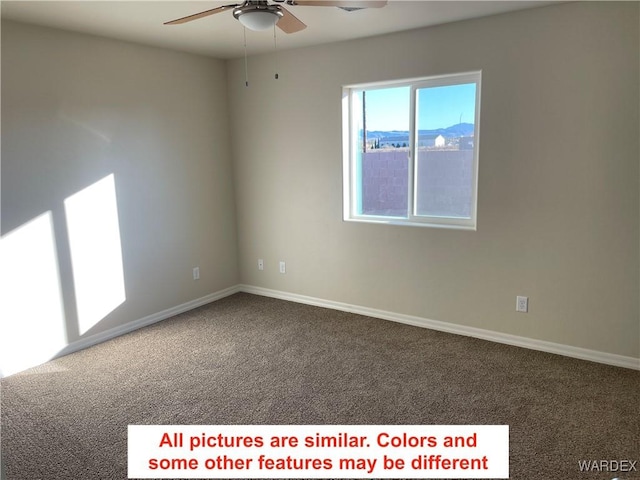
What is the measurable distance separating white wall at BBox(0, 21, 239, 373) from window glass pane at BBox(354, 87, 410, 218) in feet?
4.72

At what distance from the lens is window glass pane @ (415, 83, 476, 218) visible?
11.4ft

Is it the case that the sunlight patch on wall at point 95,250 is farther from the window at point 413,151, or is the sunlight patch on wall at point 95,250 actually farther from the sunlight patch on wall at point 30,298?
the window at point 413,151

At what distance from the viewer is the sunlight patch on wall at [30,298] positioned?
10.2 ft

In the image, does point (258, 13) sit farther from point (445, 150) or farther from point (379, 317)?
point (379, 317)

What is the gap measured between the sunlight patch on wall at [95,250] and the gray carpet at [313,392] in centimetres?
32

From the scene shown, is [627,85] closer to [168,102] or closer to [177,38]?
[177,38]

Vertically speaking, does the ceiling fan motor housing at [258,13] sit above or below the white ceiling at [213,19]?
below

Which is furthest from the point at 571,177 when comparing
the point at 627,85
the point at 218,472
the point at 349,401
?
the point at 218,472

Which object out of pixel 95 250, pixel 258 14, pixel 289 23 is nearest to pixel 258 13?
pixel 258 14
